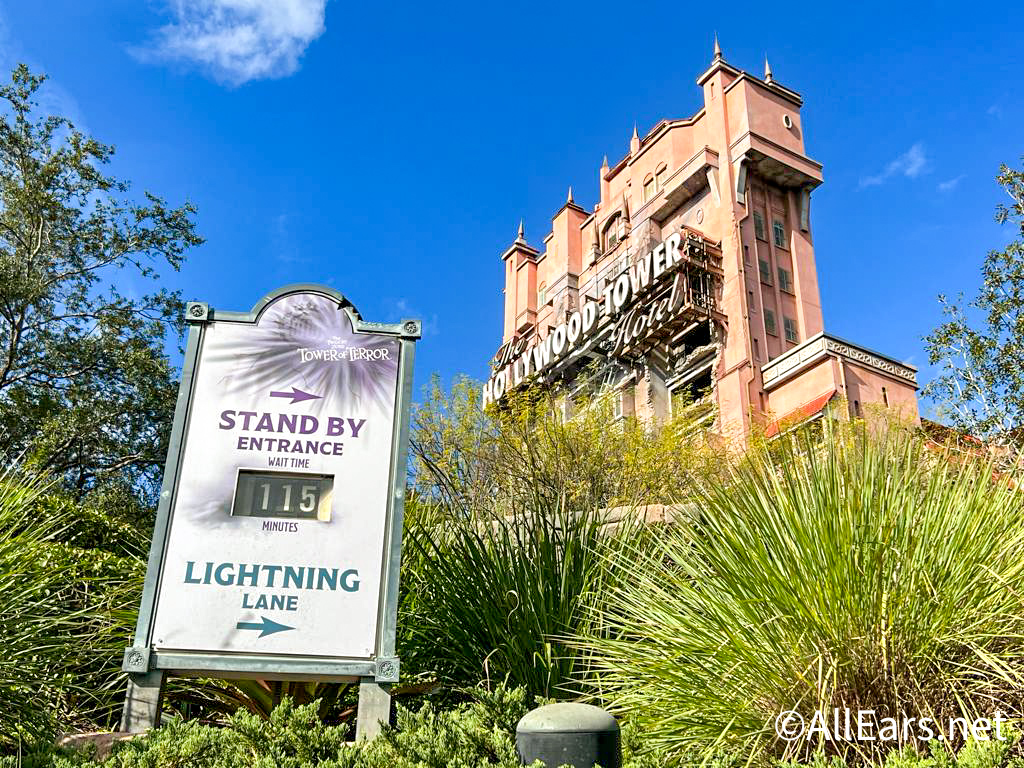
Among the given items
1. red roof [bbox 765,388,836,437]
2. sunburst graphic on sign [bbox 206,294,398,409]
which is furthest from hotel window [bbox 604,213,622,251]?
sunburst graphic on sign [bbox 206,294,398,409]

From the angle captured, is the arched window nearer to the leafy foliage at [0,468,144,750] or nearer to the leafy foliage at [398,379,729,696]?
the leafy foliage at [398,379,729,696]

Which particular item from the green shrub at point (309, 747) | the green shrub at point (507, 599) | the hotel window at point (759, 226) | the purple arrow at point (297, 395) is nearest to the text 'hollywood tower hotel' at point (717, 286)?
the hotel window at point (759, 226)

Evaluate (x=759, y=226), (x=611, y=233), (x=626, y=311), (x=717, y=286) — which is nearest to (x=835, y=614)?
(x=717, y=286)

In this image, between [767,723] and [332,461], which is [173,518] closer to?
[332,461]

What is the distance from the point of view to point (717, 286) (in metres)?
27.9

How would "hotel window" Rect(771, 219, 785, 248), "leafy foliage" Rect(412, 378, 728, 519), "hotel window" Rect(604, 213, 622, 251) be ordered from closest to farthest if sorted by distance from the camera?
1. "leafy foliage" Rect(412, 378, 728, 519)
2. "hotel window" Rect(771, 219, 785, 248)
3. "hotel window" Rect(604, 213, 622, 251)

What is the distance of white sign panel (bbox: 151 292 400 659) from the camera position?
465cm

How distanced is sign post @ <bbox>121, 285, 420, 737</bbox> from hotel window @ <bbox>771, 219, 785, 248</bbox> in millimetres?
26190

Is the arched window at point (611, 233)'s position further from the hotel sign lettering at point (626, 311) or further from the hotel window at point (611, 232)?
the hotel sign lettering at point (626, 311)

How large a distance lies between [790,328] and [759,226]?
3827mm

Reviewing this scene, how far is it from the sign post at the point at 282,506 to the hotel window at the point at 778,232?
26.2 metres

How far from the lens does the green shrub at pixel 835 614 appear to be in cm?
364

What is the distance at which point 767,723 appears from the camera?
12.1 feet

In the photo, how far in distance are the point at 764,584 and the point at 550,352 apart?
94.3ft
